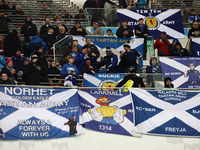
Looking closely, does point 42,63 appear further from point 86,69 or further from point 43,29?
point 43,29

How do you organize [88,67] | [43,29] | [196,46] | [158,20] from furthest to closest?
1. [158,20]
2. [43,29]
3. [196,46]
4. [88,67]

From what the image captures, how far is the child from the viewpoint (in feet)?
47.2

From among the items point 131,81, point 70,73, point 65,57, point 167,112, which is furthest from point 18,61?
point 167,112

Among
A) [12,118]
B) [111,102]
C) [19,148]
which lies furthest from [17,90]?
[111,102]

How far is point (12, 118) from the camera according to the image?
1284cm

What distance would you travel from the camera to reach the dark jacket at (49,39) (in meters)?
17.6

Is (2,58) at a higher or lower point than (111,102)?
higher

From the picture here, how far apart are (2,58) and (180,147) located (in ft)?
22.8

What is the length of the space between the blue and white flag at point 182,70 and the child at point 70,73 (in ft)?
9.88

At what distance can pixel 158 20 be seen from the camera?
66.7 feet

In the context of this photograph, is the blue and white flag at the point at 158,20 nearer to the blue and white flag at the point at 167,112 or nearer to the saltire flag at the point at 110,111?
the blue and white flag at the point at 167,112

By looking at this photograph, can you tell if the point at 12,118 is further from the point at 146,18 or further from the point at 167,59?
the point at 146,18

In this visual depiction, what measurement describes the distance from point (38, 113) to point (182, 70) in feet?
18.1

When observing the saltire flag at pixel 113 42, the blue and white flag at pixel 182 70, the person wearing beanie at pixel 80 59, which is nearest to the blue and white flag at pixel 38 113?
the person wearing beanie at pixel 80 59
